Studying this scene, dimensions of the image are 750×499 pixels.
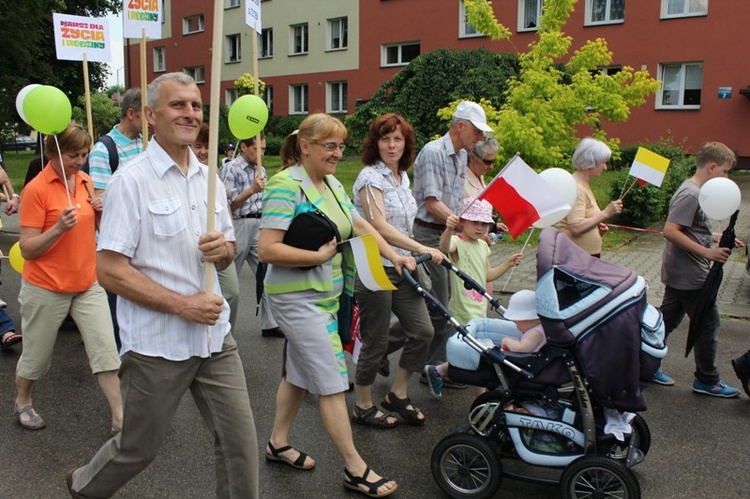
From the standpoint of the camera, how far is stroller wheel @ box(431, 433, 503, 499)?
11.2 ft

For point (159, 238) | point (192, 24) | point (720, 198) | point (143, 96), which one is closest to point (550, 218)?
point (720, 198)

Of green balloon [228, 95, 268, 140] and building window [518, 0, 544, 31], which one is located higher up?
building window [518, 0, 544, 31]

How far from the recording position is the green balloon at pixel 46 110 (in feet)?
13.1

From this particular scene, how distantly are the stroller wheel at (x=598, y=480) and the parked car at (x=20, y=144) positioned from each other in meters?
49.5

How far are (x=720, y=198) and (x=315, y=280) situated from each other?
113 inches

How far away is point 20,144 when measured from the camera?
4853 cm

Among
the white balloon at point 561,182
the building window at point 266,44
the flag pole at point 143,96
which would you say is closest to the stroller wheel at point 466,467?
the white balloon at point 561,182

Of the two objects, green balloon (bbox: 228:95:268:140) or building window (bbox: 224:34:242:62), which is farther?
building window (bbox: 224:34:242:62)

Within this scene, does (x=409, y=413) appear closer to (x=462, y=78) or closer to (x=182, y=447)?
(x=182, y=447)

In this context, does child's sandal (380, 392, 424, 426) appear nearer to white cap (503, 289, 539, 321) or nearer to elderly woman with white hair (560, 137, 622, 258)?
white cap (503, 289, 539, 321)

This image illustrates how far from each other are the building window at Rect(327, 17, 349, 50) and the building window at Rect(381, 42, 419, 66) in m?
2.47

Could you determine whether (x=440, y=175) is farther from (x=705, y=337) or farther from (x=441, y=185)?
(x=705, y=337)

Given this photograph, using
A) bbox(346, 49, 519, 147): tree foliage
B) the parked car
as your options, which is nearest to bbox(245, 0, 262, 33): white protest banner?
bbox(346, 49, 519, 147): tree foliage

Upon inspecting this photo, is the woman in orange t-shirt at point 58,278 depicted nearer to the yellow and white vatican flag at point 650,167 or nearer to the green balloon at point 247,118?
the green balloon at point 247,118
